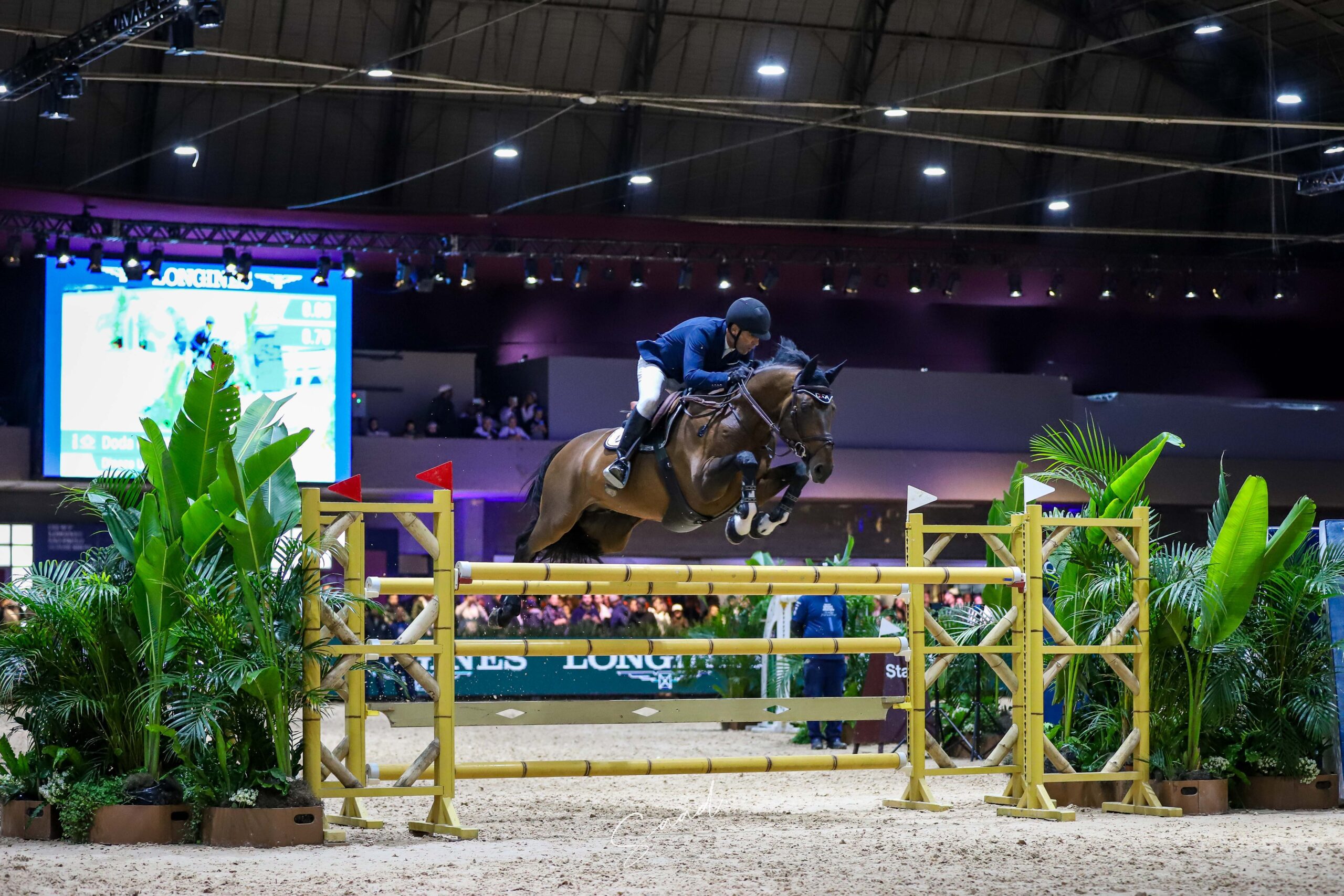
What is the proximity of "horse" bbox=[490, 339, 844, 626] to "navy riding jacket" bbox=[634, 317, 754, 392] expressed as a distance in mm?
77

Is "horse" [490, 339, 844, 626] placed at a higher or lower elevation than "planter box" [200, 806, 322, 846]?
higher

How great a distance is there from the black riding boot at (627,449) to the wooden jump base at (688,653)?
23.4 inches

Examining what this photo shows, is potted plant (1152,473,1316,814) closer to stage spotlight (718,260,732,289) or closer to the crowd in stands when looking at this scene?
stage spotlight (718,260,732,289)

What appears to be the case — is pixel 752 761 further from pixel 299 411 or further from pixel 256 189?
pixel 256 189

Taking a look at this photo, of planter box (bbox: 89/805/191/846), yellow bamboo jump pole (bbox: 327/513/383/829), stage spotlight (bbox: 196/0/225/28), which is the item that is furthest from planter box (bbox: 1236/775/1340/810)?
stage spotlight (bbox: 196/0/225/28)

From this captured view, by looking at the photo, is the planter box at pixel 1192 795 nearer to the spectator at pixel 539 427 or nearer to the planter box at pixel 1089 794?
the planter box at pixel 1089 794

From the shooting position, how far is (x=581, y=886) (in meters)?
4.61

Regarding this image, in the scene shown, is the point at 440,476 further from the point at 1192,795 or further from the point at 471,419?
the point at 471,419

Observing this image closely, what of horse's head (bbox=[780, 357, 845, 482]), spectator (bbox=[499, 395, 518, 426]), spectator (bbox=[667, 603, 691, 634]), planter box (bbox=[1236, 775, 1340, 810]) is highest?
spectator (bbox=[499, 395, 518, 426])

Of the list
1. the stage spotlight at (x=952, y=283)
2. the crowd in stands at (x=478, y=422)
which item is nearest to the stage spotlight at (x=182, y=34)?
the crowd in stands at (x=478, y=422)

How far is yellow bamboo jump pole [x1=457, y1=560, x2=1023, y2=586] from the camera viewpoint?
18.7ft

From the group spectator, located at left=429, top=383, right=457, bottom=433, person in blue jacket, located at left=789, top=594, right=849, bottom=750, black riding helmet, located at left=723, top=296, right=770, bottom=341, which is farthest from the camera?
spectator, located at left=429, top=383, right=457, bottom=433

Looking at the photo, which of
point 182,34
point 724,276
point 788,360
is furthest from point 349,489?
point 724,276

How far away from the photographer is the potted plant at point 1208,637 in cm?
680
